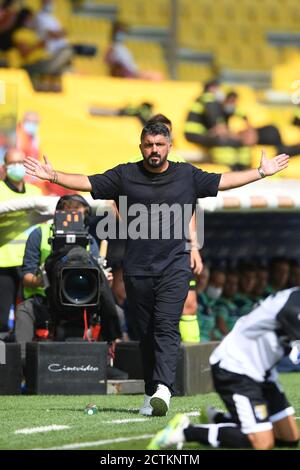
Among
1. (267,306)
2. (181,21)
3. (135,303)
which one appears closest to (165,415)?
(135,303)

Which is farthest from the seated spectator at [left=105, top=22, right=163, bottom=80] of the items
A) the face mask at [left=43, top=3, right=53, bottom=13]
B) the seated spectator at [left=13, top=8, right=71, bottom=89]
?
the seated spectator at [left=13, top=8, right=71, bottom=89]

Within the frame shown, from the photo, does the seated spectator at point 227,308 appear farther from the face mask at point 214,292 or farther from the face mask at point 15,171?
the face mask at point 15,171

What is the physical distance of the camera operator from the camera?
415 inches

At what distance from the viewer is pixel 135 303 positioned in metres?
8.63

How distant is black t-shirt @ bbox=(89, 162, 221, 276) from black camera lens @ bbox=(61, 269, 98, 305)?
1.50m

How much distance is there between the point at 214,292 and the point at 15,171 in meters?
3.14

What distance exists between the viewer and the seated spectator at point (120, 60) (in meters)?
20.6

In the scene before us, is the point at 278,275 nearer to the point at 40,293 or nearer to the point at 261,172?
the point at 40,293

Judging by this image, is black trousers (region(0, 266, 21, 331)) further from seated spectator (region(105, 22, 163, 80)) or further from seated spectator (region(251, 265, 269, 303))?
seated spectator (region(105, 22, 163, 80))

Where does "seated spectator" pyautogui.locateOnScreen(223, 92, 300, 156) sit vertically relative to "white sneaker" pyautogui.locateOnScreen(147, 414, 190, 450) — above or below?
above

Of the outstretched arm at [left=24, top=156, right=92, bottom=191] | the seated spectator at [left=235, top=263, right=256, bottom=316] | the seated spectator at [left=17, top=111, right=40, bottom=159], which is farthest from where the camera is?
the seated spectator at [left=17, top=111, right=40, bottom=159]

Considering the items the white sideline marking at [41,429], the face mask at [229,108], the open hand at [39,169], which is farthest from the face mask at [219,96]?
the white sideline marking at [41,429]

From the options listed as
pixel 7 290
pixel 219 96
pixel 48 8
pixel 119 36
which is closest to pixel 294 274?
pixel 7 290

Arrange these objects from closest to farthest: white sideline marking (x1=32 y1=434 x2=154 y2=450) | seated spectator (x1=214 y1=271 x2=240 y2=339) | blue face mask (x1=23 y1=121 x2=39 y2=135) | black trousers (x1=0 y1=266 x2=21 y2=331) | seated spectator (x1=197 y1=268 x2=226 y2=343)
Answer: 1. white sideline marking (x1=32 y1=434 x2=154 y2=450)
2. black trousers (x1=0 y1=266 x2=21 y2=331)
3. seated spectator (x1=197 y1=268 x2=226 y2=343)
4. seated spectator (x1=214 y1=271 x2=240 y2=339)
5. blue face mask (x1=23 y1=121 x2=39 y2=135)
